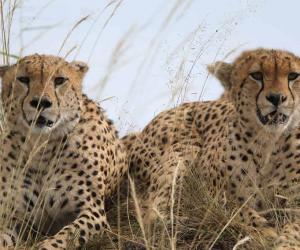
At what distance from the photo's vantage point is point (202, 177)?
4.42 metres

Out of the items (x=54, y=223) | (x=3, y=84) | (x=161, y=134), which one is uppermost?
(x=3, y=84)

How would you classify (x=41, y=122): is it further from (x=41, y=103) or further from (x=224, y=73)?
(x=224, y=73)

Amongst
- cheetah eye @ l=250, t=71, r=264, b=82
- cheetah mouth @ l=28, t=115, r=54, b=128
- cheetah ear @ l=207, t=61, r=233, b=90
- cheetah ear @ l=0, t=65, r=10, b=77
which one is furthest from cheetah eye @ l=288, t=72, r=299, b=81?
cheetah ear @ l=0, t=65, r=10, b=77

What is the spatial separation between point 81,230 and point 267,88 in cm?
105

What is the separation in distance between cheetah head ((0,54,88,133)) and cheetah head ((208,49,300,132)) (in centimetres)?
69

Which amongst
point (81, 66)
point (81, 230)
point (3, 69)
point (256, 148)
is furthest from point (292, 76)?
point (3, 69)

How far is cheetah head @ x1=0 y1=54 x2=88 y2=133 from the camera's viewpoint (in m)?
3.81

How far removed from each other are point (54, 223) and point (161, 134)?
1137 millimetres

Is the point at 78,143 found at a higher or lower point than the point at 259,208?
higher

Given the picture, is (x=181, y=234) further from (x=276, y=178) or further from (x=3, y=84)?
(x=3, y=84)

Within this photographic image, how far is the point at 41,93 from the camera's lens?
385 cm

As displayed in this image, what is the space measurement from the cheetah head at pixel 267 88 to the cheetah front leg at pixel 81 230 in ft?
2.70


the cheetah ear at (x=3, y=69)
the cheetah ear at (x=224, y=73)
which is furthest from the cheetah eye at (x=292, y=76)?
the cheetah ear at (x=3, y=69)

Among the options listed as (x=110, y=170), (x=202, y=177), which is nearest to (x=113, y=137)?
(x=110, y=170)
